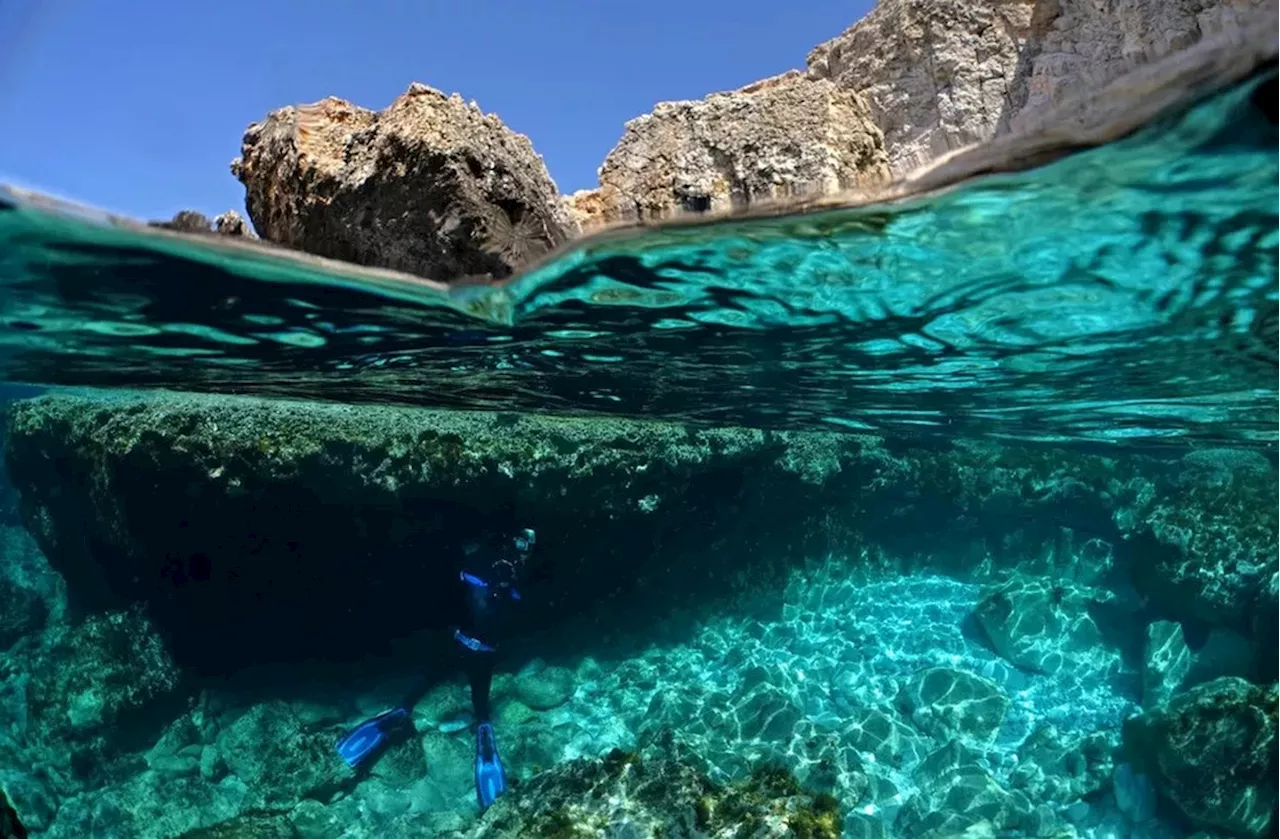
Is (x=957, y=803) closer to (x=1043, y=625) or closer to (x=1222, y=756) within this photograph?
(x=1222, y=756)

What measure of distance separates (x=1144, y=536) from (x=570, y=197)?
1694 centimetres

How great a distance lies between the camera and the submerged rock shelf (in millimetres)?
12070

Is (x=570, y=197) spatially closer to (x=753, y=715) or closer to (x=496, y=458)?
(x=496, y=458)

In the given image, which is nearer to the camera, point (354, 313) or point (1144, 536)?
point (354, 313)

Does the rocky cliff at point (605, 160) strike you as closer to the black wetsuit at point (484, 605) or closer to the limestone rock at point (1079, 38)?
the limestone rock at point (1079, 38)

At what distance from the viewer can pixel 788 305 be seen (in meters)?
8.23

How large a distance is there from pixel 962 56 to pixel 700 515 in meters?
11.0

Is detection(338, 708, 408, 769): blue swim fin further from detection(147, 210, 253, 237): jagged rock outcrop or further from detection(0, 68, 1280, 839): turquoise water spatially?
detection(147, 210, 253, 237): jagged rock outcrop

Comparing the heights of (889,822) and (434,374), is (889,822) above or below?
below

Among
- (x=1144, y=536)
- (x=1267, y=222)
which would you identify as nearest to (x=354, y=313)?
(x=1267, y=222)

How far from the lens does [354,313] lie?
805 cm

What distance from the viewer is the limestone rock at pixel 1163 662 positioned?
1497 cm

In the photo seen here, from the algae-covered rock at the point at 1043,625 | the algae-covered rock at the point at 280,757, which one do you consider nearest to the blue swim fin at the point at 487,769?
the algae-covered rock at the point at 280,757

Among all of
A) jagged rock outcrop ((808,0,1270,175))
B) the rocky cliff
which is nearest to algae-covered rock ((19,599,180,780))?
the rocky cliff
